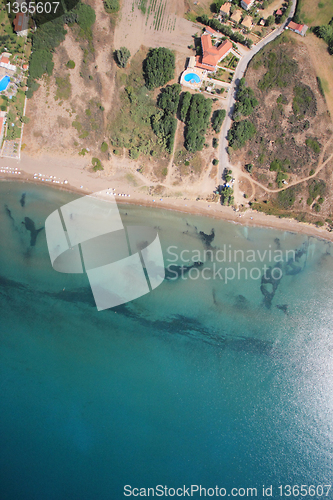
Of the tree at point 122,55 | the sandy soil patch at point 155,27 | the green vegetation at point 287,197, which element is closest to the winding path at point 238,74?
the sandy soil patch at point 155,27

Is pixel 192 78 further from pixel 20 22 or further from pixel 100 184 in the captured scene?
pixel 20 22

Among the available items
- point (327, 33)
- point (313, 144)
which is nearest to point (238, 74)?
point (327, 33)

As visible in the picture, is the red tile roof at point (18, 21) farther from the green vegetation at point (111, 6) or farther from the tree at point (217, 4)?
the tree at point (217, 4)

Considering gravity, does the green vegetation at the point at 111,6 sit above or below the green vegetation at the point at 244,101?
above

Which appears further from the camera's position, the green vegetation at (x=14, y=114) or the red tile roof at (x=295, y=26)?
the green vegetation at (x=14, y=114)

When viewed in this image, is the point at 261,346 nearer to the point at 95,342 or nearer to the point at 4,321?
the point at 95,342

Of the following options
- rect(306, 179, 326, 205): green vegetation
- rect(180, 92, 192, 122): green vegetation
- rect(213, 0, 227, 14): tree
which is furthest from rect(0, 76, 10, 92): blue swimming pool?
rect(306, 179, 326, 205): green vegetation
